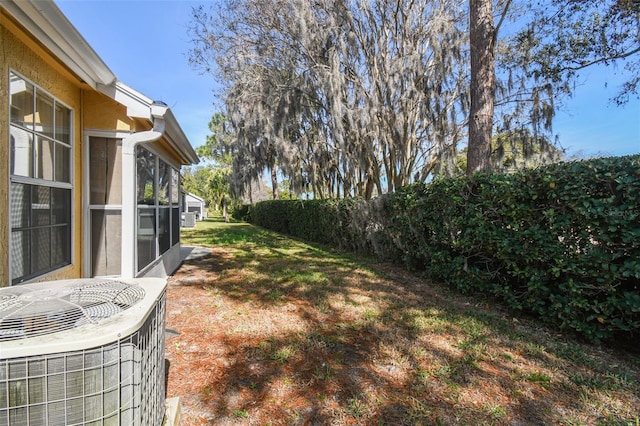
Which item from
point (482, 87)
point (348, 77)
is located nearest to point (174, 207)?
point (348, 77)

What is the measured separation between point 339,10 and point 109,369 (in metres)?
8.96

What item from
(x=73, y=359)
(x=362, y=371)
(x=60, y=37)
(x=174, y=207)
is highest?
(x=60, y=37)

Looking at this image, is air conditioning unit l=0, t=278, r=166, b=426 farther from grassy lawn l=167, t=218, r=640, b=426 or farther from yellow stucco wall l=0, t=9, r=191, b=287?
yellow stucco wall l=0, t=9, r=191, b=287

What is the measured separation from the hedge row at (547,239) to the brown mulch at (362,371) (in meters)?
0.41

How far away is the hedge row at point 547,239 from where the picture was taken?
2838mm

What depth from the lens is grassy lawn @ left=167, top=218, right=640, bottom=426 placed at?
2080mm

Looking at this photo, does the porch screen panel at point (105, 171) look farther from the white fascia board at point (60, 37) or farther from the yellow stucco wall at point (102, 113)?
the white fascia board at point (60, 37)

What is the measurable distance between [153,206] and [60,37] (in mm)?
2835

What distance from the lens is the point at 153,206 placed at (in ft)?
16.4

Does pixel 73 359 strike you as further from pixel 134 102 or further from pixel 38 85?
pixel 134 102

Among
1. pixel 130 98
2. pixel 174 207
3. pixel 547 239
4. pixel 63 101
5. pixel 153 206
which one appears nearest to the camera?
pixel 63 101

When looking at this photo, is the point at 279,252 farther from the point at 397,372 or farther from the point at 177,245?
the point at 397,372

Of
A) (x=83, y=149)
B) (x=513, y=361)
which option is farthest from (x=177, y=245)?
(x=513, y=361)

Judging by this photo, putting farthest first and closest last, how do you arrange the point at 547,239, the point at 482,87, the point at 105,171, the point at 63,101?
the point at 482,87, the point at 105,171, the point at 547,239, the point at 63,101
